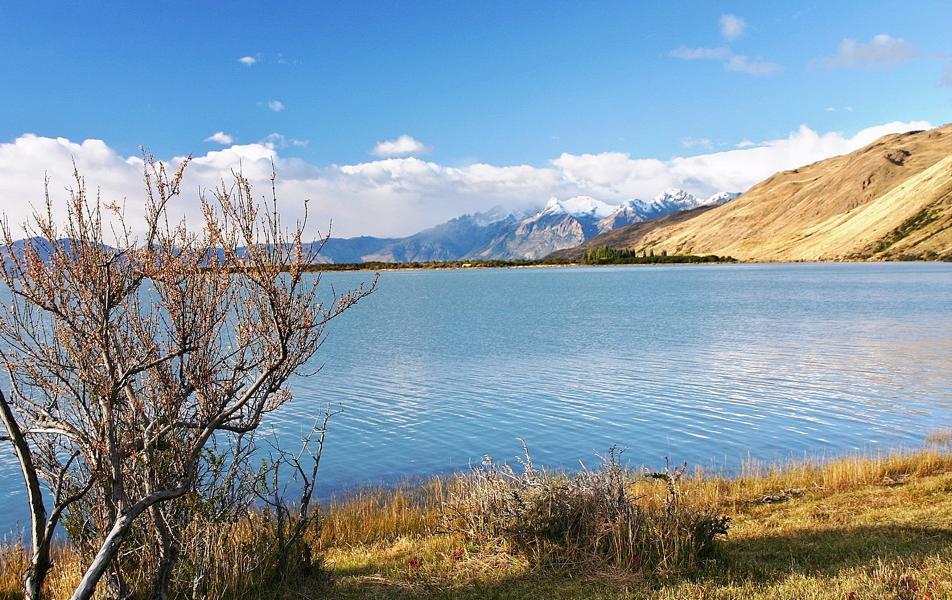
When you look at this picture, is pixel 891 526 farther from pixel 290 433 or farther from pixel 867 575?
pixel 290 433

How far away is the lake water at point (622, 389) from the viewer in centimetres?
2517

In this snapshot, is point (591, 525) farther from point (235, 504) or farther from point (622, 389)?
point (622, 389)

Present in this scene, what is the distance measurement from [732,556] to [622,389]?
2397 centimetres

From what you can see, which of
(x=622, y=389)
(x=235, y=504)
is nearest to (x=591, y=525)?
(x=235, y=504)

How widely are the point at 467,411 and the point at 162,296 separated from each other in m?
23.6

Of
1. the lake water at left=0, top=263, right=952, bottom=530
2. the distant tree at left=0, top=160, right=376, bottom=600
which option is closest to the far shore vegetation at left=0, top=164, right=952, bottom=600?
the distant tree at left=0, top=160, right=376, bottom=600

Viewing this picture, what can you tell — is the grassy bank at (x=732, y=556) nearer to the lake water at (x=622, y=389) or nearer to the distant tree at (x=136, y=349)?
the distant tree at (x=136, y=349)

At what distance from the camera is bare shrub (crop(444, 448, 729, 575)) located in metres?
11.4

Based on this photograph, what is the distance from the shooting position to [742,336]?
181ft

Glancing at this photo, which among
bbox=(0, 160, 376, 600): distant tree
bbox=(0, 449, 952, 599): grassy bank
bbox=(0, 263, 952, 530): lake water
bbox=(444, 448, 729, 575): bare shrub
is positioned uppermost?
bbox=(0, 160, 376, 600): distant tree

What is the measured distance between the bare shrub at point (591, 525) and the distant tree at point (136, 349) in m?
5.15

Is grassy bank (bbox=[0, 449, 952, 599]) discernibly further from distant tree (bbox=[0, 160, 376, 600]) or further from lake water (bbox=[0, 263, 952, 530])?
lake water (bbox=[0, 263, 952, 530])

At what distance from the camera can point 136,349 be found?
9.41m

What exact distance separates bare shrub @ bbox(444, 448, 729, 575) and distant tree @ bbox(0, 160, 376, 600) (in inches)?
203
